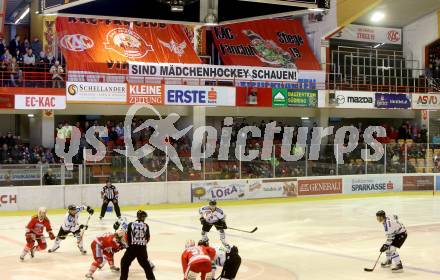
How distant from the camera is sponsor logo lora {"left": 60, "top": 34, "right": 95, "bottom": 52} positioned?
31953 mm

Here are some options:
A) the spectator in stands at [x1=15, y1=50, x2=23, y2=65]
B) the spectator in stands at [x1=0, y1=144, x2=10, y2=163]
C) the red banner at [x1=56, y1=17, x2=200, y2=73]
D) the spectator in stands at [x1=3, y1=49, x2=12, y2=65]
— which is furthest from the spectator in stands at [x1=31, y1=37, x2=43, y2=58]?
the spectator in stands at [x1=0, y1=144, x2=10, y2=163]

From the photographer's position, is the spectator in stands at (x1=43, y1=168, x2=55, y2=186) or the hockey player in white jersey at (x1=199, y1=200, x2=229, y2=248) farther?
the spectator in stands at (x1=43, y1=168, x2=55, y2=186)

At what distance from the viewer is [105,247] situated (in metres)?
12.5

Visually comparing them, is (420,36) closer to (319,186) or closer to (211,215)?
(319,186)

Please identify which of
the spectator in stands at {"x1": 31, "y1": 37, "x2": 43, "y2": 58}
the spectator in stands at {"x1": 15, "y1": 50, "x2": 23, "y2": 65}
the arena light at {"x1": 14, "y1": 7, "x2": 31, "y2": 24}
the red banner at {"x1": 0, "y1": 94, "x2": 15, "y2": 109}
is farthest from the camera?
the arena light at {"x1": 14, "y1": 7, "x2": 31, "y2": 24}

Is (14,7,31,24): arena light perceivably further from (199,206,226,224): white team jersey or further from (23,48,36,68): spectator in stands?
(199,206,226,224): white team jersey

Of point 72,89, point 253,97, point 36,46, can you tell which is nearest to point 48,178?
point 72,89

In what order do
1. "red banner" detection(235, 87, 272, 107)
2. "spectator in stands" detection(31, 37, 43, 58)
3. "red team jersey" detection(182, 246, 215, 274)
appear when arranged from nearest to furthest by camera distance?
"red team jersey" detection(182, 246, 215, 274) → "spectator in stands" detection(31, 37, 43, 58) → "red banner" detection(235, 87, 272, 107)

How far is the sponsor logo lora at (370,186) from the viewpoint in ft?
99.0

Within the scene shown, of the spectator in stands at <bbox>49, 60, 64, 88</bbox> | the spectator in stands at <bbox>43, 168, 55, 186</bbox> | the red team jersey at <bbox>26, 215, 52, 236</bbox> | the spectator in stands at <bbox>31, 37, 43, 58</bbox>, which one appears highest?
the spectator in stands at <bbox>31, 37, 43, 58</bbox>

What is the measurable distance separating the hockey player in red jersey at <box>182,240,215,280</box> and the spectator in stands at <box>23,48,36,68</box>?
2021 cm

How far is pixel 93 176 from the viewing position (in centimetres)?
2433

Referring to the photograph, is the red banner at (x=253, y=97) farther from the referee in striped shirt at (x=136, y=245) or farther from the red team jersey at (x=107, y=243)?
the referee in striped shirt at (x=136, y=245)

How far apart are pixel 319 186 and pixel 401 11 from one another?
1499 centimetres
